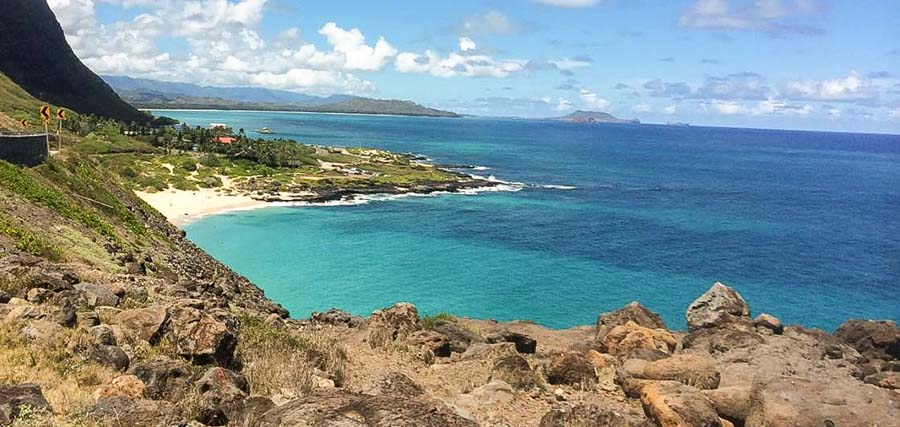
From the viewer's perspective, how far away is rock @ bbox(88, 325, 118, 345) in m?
11.6

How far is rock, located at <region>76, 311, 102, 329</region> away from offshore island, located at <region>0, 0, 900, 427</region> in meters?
0.04

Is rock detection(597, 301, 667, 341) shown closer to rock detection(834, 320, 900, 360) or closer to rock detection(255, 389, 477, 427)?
rock detection(834, 320, 900, 360)

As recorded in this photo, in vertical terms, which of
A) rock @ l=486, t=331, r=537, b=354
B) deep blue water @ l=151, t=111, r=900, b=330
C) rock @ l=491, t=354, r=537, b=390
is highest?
rock @ l=491, t=354, r=537, b=390

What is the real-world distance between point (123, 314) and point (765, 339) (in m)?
22.5

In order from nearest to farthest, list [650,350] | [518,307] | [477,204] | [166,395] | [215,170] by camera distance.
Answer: [166,395]
[650,350]
[518,307]
[477,204]
[215,170]

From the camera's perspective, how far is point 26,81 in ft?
496

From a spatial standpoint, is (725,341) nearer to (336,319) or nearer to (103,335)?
(336,319)

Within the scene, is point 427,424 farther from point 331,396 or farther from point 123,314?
point 123,314

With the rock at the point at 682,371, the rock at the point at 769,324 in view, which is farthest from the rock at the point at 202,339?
the rock at the point at 769,324

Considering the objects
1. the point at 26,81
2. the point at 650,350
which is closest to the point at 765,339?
the point at 650,350

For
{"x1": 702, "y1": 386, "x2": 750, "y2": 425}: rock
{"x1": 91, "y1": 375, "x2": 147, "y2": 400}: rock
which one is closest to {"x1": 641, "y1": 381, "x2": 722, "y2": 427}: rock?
{"x1": 702, "y1": 386, "x2": 750, "y2": 425}: rock

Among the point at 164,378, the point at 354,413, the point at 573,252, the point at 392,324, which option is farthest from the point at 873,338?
the point at 573,252

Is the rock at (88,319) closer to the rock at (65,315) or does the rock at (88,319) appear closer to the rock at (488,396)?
the rock at (65,315)

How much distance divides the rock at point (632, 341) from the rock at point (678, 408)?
6252mm
